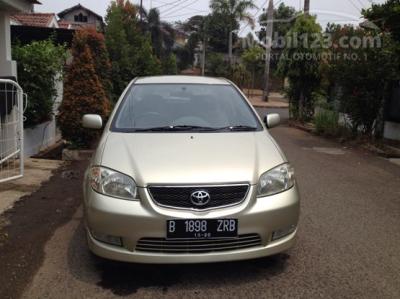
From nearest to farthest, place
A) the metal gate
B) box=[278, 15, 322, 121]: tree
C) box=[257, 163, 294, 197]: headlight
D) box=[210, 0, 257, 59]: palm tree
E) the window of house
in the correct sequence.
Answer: box=[257, 163, 294, 197]: headlight → the metal gate → box=[278, 15, 322, 121]: tree → box=[210, 0, 257, 59]: palm tree → the window of house

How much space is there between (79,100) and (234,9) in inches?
1647

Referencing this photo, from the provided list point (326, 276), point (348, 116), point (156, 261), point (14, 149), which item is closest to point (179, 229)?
point (156, 261)

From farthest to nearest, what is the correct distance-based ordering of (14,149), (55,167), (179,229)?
(55,167) → (14,149) → (179,229)

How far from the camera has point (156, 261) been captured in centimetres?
362

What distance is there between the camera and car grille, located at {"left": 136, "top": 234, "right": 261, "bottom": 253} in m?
3.60

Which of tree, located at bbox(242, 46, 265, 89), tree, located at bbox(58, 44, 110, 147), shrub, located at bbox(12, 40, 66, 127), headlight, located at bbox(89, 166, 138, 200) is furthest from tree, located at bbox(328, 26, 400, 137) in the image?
tree, located at bbox(242, 46, 265, 89)

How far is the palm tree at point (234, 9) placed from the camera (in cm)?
4706

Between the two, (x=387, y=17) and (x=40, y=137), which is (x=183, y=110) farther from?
(x=387, y=17)

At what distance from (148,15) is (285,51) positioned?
110 feet

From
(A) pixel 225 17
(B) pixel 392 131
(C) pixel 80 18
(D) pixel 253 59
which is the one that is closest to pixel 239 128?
(B) pixel 392 131

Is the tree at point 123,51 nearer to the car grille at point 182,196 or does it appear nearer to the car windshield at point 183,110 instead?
the car windshield at point 183,110

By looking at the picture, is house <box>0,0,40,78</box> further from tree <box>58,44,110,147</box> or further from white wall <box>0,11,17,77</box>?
tree <box>58,44,110,147</box>

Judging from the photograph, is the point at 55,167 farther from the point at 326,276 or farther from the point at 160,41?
the point at 160,41

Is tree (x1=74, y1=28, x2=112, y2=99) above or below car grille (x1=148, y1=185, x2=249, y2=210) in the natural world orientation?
above
